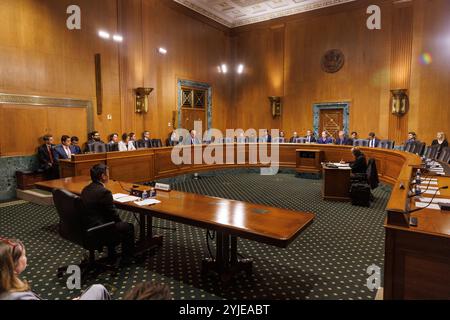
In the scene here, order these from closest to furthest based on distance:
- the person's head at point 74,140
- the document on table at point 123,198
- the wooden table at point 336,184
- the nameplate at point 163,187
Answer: the document on table at point 123,198
the nameplate at point 163,187
the wooden table at point 336,184
the person's head at point 74,140

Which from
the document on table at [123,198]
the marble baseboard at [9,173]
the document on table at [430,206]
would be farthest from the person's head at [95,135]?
the document on table at [430,206]

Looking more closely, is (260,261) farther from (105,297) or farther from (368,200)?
(368,200)

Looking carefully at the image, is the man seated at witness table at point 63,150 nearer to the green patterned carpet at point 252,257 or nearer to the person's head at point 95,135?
the person's head at point 95,135

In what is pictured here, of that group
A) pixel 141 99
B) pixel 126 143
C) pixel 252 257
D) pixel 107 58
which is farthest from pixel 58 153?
pixel 252 257

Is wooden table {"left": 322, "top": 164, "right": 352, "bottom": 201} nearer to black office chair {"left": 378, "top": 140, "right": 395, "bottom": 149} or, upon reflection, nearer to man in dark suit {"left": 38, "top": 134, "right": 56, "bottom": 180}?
black office chair {"left": 378, "top": 140, "right": 395, "bottom": 149}

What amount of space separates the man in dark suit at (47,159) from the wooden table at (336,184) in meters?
5.76

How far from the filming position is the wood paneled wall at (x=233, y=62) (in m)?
6.98

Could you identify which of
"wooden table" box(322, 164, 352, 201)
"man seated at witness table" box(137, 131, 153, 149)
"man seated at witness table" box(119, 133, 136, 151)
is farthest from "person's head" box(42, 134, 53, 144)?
"wooden table" box(322, 164, 352, 201)

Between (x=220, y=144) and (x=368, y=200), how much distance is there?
15.8 feet

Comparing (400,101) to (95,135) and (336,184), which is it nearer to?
(336,184)

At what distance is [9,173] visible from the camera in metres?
6.45

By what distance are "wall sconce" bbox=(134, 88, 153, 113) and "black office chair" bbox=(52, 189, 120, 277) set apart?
6.62 metres

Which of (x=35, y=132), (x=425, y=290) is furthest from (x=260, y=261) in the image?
(x=35, y=132)

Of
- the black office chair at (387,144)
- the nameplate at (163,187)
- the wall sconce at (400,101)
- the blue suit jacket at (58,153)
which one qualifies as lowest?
the nameplate at (163,187)
